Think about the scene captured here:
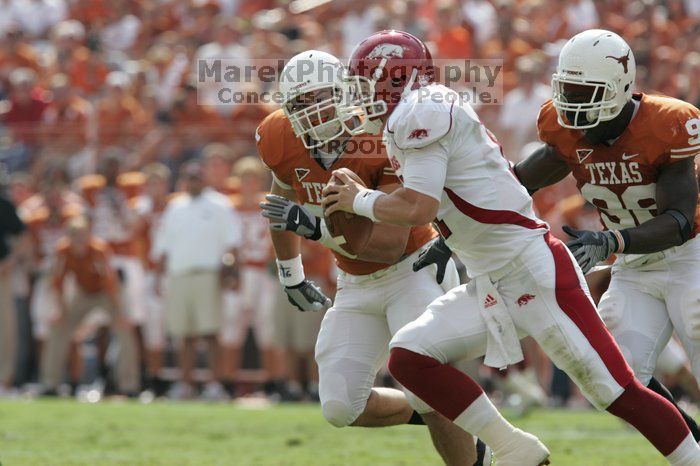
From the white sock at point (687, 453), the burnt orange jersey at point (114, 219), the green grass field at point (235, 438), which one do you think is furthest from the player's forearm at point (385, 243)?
the burnt orange jersey at point (114, 219)

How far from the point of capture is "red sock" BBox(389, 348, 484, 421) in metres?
4.52

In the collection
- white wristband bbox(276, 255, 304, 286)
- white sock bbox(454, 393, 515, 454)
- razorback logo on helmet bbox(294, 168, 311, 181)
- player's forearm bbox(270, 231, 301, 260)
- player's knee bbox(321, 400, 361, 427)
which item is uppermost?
razorback logo on helmet bbox(294, 168, 311, 181)

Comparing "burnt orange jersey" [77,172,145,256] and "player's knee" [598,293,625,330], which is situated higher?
"player's knee" [598,293,625,330]

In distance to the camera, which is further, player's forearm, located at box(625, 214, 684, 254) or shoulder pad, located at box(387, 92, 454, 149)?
player's forearm, located at box(625, 214, 684, 254)

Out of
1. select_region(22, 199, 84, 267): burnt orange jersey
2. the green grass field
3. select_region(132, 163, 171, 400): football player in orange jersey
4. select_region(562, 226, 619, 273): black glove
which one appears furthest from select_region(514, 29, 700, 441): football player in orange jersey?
select_region(22, 199, 84, 267): burnt orange jersey

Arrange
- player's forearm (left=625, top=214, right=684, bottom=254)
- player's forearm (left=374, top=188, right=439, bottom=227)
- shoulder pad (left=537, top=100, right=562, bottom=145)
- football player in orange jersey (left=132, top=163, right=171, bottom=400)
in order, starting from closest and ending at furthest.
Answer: player's forearm (left=374, top=188, right=439, bottom=227)
player's forearm (left=625, top=214, right=684, bottom=254)
shoulder pad (left=537, top=100, right=562, bottom=145)
football player in orange jersey (left=132, top=163, right=171, bottom=400)

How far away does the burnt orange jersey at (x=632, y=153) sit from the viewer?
484cm

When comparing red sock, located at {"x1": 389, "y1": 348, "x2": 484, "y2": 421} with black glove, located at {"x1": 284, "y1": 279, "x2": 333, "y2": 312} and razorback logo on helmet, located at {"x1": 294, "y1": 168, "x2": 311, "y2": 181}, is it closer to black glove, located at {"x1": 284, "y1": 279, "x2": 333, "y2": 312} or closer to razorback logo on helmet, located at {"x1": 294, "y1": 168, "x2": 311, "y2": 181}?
black glove, located at {"x1": 284, "y1": 279, "x2": 333, "y2": 312}

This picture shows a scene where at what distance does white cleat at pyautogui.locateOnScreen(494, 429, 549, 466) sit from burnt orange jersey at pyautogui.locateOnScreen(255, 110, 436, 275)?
1.05 meters

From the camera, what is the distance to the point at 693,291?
5.02m

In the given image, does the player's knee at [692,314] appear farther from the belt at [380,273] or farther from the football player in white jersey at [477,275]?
the belt at [380,273]

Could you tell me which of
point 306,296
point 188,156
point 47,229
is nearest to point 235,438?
point 306,296

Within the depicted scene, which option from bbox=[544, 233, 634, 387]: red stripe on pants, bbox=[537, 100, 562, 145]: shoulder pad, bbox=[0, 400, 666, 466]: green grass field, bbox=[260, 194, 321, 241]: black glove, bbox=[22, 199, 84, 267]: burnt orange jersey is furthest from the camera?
bbox=[22, 199, 84, 267]: burnt orange jersey

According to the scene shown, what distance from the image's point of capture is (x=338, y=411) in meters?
5.09
